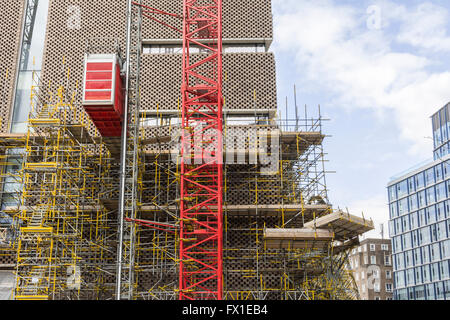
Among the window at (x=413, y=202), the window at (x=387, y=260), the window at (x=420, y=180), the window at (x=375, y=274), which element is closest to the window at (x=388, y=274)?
the window at (x=387, y=260)

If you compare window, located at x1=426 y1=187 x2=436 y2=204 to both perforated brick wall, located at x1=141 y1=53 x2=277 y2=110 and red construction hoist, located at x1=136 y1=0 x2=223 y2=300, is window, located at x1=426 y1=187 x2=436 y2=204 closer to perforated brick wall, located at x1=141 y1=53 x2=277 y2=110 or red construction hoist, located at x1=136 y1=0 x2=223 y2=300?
perforated brick wall, located at x1=141 y1=53 x2=277 y2=110

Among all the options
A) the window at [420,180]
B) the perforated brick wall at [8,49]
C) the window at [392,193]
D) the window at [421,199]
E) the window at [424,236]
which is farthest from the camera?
the window at [392,193]

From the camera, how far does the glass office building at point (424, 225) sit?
7631 cm

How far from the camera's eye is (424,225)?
81312 mm

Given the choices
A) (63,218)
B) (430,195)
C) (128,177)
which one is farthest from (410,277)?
(63,218)

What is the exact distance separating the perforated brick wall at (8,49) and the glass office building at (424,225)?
55.0 meters

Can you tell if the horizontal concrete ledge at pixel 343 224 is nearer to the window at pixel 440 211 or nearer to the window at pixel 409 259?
the window at pixel 440 211

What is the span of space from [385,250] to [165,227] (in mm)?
73839

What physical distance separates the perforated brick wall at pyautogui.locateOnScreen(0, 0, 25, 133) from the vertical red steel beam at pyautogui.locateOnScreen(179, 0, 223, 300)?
11.5 m

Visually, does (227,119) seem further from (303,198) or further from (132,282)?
(132,282)

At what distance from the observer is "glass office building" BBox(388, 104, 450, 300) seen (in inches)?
3004

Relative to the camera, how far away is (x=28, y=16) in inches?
1534

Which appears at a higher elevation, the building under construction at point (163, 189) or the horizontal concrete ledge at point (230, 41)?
the horizontal concrete ledge at point (230, 41)
